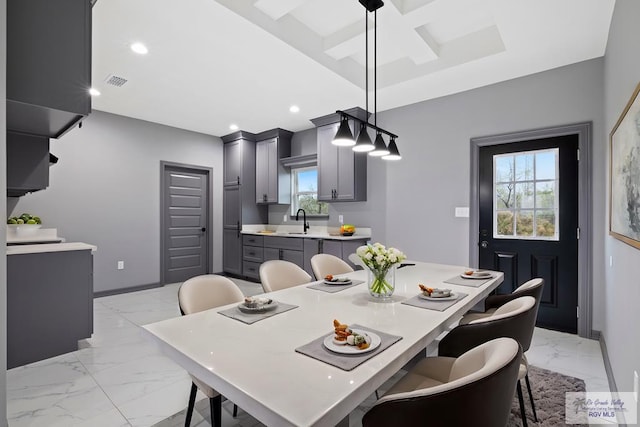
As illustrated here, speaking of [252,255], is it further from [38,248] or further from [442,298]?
[442,298]

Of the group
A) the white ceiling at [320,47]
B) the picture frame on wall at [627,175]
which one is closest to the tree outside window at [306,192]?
the white ceiling at [320,47]

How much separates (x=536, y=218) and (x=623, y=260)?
59.7 inches

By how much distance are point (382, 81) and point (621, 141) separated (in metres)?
2.37

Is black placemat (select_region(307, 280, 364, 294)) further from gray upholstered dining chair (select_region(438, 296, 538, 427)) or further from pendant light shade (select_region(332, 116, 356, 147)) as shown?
pendant light shade (select_region(332, 116, 356, 147))

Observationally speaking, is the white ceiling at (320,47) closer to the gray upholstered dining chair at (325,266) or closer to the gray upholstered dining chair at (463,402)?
the gray upholstered dining chair at (325,266)

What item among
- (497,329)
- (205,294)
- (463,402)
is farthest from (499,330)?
(205,294)

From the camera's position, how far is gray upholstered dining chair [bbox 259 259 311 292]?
240cm

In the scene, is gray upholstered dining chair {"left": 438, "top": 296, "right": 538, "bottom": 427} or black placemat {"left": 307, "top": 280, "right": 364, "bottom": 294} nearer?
gray upholstered dining chair {"left": 438, "top": 296, "right": 538, "bottom": 427}

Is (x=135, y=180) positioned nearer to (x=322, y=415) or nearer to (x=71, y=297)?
(x=71, y=297)

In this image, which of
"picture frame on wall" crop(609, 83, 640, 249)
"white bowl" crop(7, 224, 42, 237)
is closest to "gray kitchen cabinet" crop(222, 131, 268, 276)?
"white bowl" crop(7, 224, 42, 237)

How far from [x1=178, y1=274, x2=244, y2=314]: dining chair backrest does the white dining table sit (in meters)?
0.26

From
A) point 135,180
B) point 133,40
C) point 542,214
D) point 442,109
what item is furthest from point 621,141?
point 135,180

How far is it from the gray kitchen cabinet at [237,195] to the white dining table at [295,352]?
13.4 ft

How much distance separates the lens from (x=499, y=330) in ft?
5.01
